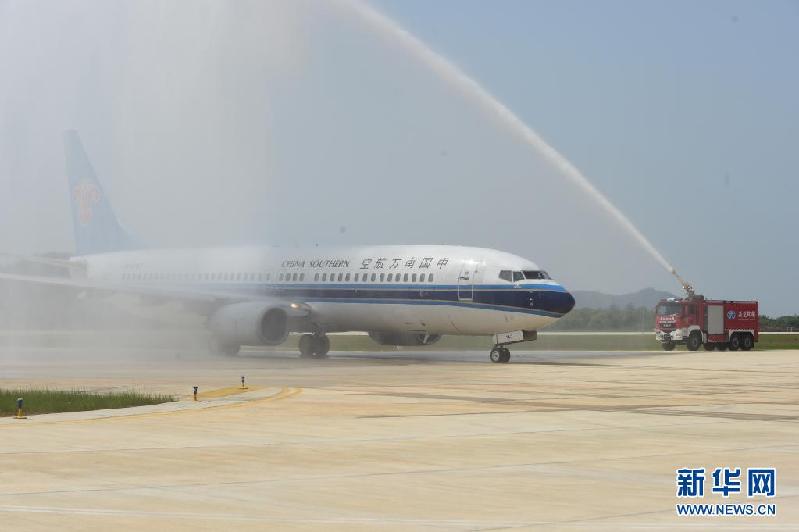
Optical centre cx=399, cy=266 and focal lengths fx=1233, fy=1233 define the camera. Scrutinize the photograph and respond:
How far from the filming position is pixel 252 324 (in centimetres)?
5281

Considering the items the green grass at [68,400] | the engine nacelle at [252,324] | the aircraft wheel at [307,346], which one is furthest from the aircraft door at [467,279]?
the green grass at [68,400]

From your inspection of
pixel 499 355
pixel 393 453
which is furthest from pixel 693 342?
pixel 393 453

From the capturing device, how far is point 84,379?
3647 cm

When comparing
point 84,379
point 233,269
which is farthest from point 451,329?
point 84,379

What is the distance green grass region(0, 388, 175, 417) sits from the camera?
25359mm

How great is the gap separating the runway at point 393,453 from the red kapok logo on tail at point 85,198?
1258 inches

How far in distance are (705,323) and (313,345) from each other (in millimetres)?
26762

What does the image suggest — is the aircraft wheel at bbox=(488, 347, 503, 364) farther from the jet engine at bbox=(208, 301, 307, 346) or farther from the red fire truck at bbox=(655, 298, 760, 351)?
the red fire truck at bbox=(655, 298, 760, 351)

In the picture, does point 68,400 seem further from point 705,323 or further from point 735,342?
point 735,342

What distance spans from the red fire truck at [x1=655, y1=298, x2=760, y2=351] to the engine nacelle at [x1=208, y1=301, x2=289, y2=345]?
26541mm

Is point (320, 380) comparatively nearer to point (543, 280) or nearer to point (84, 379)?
point (84, 379)

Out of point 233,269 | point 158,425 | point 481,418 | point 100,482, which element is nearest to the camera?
point 100,482

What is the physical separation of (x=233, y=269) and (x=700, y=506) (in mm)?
47551

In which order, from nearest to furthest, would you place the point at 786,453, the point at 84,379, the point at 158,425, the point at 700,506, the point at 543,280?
the point at 700,506
the point at 786,453
the point at 158,425
the point at 84,379
the point at 543,280
